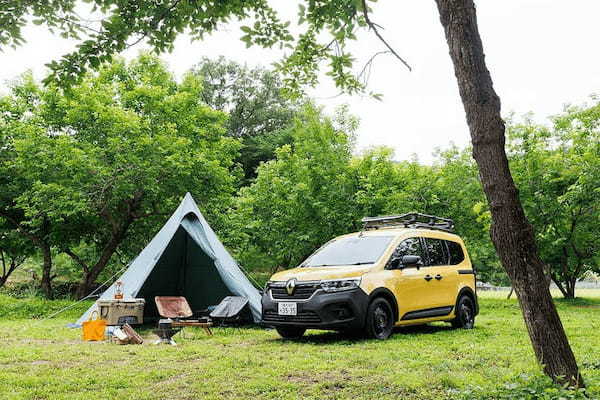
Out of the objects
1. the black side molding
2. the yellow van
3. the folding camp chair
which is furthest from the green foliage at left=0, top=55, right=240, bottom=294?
the black side molding

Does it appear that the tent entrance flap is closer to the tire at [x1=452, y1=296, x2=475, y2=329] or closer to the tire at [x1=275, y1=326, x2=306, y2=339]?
the tire at [x1=275, y1=326, x2=306, y2=339]

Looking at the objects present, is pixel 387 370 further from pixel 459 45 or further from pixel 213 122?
pixel 213 122

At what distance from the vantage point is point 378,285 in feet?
Answer: 27.7

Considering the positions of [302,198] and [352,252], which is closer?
[352,252]

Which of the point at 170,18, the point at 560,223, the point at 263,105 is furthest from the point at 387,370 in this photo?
the point at 263,105

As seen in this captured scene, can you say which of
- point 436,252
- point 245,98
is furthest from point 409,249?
point 245,98

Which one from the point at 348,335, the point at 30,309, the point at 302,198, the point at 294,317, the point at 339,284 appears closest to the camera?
the point at 339,284

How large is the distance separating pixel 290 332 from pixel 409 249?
2327 millimetres

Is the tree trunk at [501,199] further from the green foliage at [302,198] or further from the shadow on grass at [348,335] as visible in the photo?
the green foliage at [302,198]

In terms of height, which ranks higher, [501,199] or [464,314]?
[501,199]

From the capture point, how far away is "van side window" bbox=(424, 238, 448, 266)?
987 centimetres

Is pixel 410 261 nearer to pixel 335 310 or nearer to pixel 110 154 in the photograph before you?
pixel 335 310

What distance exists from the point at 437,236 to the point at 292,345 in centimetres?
352

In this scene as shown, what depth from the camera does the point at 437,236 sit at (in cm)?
1017
